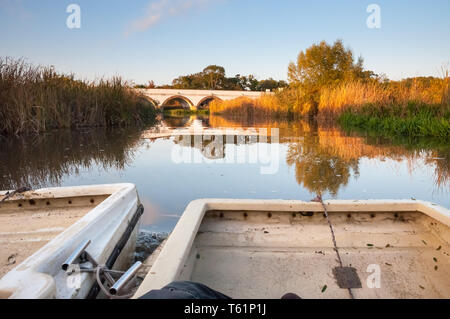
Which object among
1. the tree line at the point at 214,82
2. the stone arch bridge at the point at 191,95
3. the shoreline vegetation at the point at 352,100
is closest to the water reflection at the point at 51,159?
the shoreline vegetation at the point at 352,100

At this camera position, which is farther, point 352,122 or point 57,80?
point 352,122

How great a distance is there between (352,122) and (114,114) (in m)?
6.55

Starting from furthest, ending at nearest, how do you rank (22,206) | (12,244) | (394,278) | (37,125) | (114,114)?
1. (114,114)
2. (37,125)
3. (22,206)
4. (12,244)
5. (394,278)

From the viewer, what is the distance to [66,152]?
3.89 meters

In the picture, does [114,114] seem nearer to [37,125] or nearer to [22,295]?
[37,125]

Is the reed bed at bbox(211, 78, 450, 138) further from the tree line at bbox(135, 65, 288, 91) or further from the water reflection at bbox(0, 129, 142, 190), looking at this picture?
the tree line at bbox(135, 65, 288, 91)

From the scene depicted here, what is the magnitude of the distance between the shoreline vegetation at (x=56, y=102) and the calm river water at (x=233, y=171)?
38.4 inches

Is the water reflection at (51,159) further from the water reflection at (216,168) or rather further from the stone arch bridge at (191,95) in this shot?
the stone arch bridge at (191,95)

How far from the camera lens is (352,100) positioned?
9.60 meters

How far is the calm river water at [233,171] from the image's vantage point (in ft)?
7.18

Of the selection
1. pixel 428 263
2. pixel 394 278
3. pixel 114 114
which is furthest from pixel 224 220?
pixel 114 114

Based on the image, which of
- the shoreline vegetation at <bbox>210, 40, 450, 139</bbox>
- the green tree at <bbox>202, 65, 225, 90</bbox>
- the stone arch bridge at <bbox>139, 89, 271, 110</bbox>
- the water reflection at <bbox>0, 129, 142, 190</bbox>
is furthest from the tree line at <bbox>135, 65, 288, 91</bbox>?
the water reflection at <bbox>0, 129, 142, 190</bbox>

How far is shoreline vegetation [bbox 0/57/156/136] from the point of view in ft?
17.1

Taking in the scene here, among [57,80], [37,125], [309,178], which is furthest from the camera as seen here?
[57,80]
